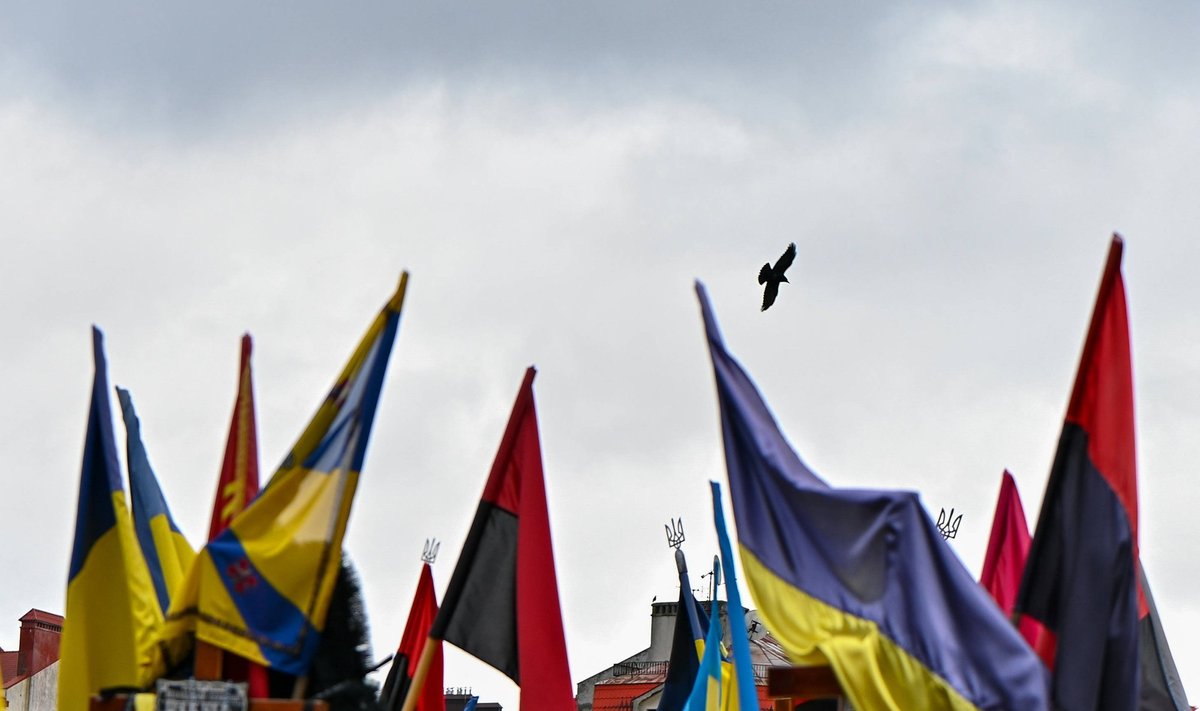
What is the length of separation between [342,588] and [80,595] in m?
2.12

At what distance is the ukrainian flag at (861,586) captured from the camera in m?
11.2

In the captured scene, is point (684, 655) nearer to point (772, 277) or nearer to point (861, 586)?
point (772, 277)

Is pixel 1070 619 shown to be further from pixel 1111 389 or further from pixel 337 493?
pixel 337 493

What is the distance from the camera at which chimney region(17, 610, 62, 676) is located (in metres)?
52.4

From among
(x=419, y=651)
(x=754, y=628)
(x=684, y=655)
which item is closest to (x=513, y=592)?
(x=419, y=651)

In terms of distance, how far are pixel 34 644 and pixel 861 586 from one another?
44.2m

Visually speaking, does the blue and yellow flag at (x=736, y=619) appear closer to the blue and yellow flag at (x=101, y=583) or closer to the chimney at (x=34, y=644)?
the blue and yellow flag at (x=101, y=583)

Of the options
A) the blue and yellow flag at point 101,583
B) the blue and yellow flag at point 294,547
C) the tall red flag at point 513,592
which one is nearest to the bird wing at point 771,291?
the tall red flag at point 513,592

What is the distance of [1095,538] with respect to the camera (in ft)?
37.9

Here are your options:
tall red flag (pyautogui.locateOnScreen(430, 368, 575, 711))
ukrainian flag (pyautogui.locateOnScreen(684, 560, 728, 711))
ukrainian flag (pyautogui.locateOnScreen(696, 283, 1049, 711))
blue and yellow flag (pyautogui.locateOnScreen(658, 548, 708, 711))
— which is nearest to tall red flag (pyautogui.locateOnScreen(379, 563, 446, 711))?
ukrainian flag (pyautogui.locateOnScreen(684, 560, 728, 711))

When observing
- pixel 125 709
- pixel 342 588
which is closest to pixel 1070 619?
pixel 342 588

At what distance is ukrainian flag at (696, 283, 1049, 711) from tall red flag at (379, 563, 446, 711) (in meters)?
6.04

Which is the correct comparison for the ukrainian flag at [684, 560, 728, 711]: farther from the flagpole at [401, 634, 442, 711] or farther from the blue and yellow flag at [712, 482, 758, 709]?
the flagpole at [401, 634, 442, 711]

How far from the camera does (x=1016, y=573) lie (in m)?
17.5
